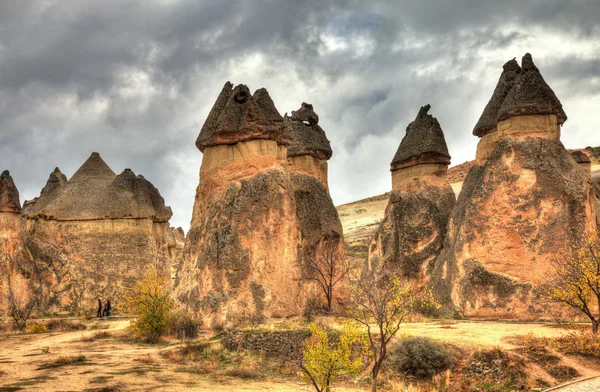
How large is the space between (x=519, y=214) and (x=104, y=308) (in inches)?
731

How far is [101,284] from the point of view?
28.6 metres

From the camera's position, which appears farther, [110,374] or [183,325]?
[183,325]

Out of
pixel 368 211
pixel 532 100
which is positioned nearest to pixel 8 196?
pixel 532 100

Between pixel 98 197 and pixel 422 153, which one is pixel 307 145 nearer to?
pixel 422 153

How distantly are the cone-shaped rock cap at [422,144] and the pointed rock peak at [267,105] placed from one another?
26.5ft

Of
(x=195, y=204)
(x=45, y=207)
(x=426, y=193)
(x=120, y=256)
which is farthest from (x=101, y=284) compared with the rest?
(x=426, y=193)

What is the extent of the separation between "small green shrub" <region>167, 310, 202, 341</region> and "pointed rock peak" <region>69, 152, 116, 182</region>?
15.8 meters

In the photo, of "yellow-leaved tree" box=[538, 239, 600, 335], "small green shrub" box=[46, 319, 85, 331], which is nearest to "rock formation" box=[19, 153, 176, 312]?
"small green shrub" box=[46, 319, 85, 331]

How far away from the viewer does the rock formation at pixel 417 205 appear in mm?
23953

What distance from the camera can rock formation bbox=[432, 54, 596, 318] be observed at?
18.3m

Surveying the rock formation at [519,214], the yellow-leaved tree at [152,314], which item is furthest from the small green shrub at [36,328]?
the rock formation at [519,214]

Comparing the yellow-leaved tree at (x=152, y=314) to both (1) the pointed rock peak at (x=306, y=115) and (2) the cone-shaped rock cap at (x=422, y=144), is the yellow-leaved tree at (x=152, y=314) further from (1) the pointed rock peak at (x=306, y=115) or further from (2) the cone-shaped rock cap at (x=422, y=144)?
(2) the cone-shaped rock cap at (x=422, y=144)

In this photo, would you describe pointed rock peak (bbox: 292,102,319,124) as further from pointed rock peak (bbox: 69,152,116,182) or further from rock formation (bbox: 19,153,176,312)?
pointed rock peak (bbox: 69,152,116,182)

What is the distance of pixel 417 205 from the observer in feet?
81.8
